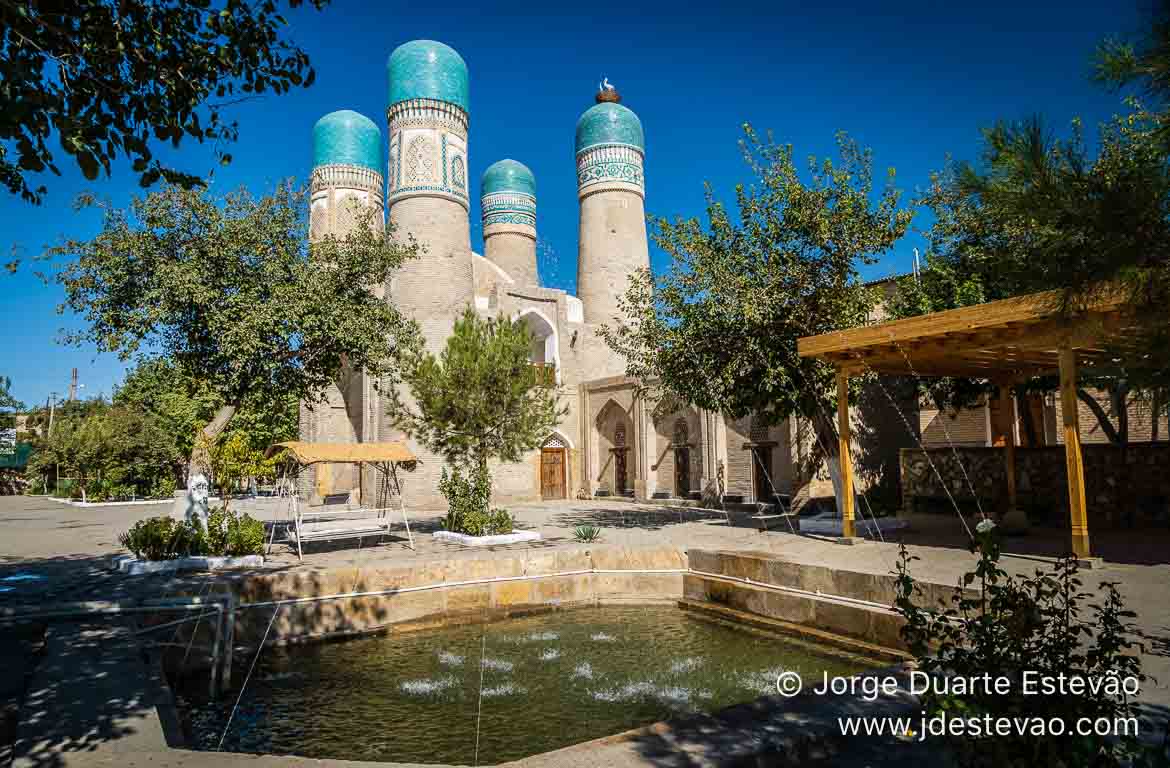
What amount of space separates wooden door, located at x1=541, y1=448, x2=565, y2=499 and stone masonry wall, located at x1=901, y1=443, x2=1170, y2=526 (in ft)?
36.6

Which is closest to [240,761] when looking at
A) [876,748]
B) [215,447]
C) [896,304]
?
[876,748]

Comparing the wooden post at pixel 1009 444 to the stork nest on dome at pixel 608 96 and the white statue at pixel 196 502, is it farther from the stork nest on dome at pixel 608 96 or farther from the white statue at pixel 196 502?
the stork nest on dome at pixel 608 96

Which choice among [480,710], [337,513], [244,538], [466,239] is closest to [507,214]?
[466,239]

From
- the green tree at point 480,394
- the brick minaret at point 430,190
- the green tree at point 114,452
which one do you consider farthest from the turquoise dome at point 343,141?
the green tree at point 480,394

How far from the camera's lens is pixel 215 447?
9.75m

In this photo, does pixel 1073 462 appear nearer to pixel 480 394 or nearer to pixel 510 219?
pixel 480 394

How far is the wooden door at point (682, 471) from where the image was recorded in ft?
70.3

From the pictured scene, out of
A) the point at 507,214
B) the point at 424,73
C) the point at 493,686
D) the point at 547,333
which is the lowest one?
the point at 493,686

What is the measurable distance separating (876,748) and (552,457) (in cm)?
2092

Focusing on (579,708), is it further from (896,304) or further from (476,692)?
(896,304)

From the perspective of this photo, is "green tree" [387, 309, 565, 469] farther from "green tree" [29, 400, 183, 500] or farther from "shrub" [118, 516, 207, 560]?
"green tree" [29, 400, 183, 500]

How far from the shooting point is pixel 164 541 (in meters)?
8.80

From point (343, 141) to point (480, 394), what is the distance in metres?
17.0

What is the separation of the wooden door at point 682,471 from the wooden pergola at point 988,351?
1046 centimetres
